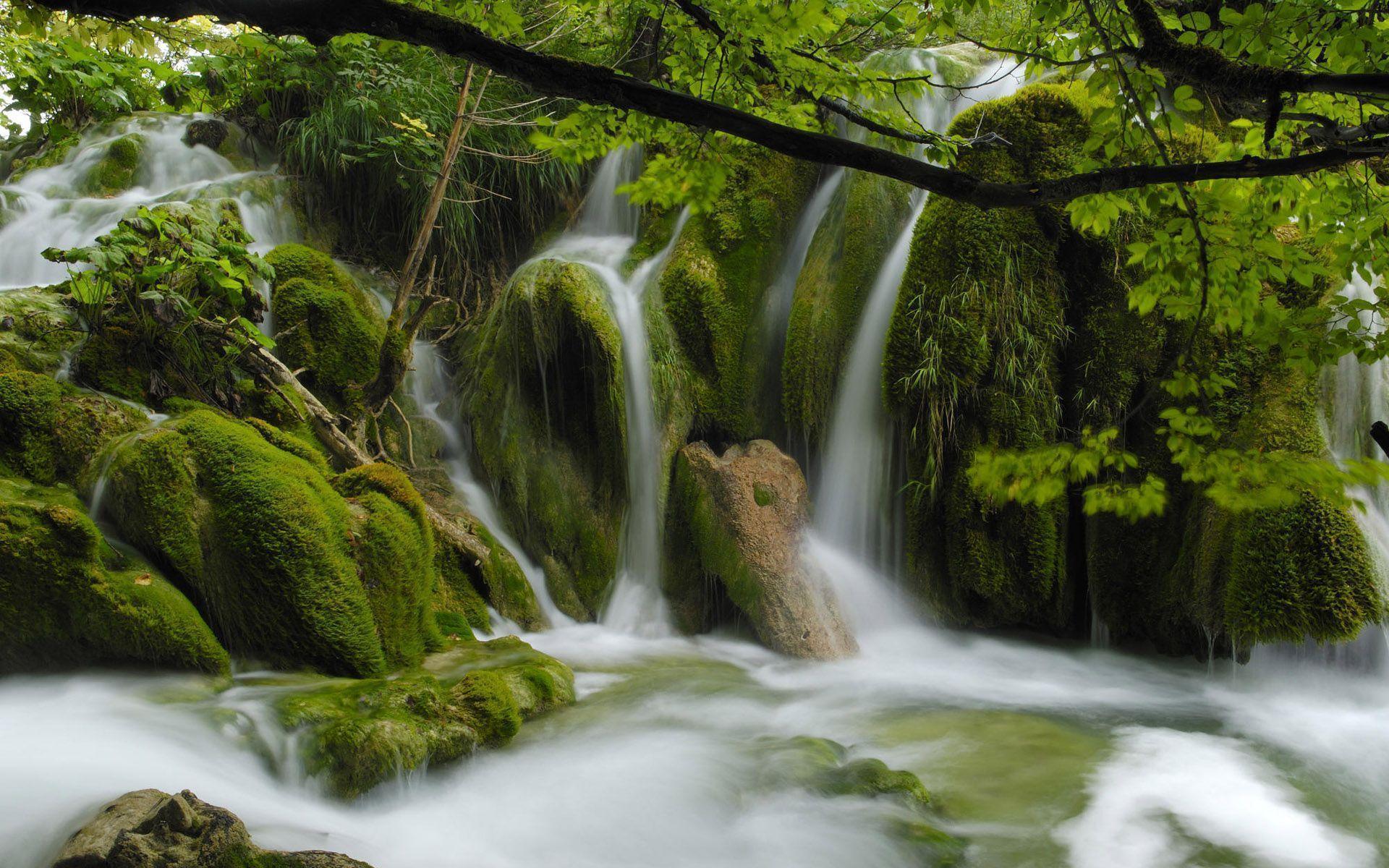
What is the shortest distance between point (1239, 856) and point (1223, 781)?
75 cm

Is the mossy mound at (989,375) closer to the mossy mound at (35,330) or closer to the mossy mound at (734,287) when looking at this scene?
the mossy mound at (734,287)

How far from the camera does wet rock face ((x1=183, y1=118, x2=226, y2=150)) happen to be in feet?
33.0

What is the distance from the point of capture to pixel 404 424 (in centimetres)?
786

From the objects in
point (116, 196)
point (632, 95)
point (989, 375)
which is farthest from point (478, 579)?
point (116, 196)

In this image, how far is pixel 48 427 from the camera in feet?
16.2

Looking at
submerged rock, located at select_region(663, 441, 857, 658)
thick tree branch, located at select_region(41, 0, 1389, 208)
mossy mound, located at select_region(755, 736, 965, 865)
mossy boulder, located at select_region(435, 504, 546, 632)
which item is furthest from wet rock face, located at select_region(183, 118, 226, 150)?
thick tree branch, located at select_region(41, 0, 1389, 208)

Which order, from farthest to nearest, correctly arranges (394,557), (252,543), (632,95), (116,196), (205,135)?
(205,135), (116,196), (394,557), (252,543), (632,95)

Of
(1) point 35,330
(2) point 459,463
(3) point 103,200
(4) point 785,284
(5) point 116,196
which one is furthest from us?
(5) point 116,196

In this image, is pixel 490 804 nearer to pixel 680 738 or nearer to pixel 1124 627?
pixel 680 738

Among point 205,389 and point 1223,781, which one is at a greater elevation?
point 205,389

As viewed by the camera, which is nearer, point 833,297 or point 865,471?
point 865,471

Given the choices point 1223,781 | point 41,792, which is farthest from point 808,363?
point 41,792

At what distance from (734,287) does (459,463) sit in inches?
117

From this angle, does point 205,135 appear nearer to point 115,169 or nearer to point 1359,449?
point 115,169
